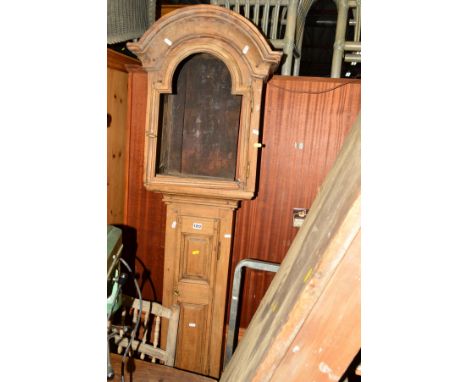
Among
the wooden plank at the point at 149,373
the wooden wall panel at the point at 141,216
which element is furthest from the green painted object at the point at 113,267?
the wooden wall panel at the point at 141,216

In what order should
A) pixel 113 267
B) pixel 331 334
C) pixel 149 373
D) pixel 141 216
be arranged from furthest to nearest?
pixel 141 216, pixel 149 373, pixel 113 267, pixel 331 334

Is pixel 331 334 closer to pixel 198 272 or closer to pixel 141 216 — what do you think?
pixel 198 272

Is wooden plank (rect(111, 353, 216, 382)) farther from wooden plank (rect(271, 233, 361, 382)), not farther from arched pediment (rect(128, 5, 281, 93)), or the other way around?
arched pediment (rect(128, 5, 281, 93))

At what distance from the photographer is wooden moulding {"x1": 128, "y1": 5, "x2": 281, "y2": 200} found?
4.25 feet

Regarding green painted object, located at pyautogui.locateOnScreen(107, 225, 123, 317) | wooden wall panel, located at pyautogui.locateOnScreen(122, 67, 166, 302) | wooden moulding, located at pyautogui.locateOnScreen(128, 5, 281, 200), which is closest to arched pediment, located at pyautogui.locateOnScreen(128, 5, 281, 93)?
wooden moulding, located at pyautogui.locateOnScreen(128, 5, 281, 200)

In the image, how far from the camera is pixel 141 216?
2.00 metres

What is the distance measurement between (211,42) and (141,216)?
1.15m

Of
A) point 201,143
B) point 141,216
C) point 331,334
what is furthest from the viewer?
point 141,216

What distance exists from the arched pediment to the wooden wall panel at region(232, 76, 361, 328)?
424mm

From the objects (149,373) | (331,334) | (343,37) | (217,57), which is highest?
(343,37)

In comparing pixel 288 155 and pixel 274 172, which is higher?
pixel 288 155

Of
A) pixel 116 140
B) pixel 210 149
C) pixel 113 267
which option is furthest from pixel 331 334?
pixel 116 140
